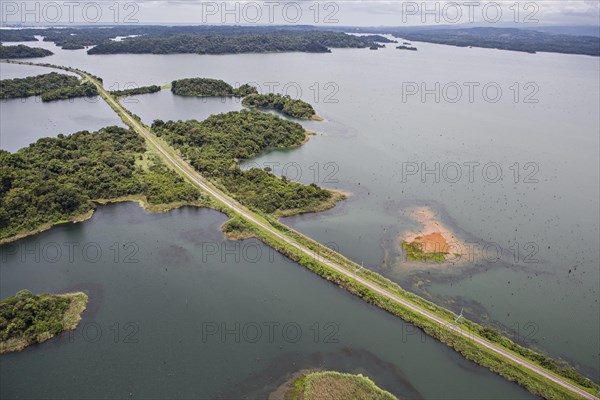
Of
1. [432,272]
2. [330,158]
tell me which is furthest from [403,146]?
[432,272]

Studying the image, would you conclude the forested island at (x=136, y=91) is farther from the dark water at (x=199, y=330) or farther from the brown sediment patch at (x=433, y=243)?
the brown sediment patch at (x=433, y=243)

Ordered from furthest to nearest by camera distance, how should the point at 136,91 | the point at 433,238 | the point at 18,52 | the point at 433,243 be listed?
1. the point at 18,52
2. the point at 136,91
3. the point at 433,238
4. the point at 433,243

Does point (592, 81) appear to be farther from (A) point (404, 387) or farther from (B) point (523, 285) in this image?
(A) point (404, 387)

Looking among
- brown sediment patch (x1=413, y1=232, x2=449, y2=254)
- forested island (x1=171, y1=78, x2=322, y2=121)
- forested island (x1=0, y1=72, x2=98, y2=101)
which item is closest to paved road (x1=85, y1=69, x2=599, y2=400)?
brown sediment patch (x1=413, y1=232, x2=449, y2=254)

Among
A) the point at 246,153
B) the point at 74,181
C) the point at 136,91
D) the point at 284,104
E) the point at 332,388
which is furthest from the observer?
the point at 136,91

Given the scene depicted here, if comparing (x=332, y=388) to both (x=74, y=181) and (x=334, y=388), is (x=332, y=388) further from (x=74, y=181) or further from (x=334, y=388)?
(x=74, y=181)

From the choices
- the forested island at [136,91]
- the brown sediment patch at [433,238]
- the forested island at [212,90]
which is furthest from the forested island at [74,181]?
the forested island at [212,90]

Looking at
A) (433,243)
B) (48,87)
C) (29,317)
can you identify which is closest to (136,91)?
(48,87)
